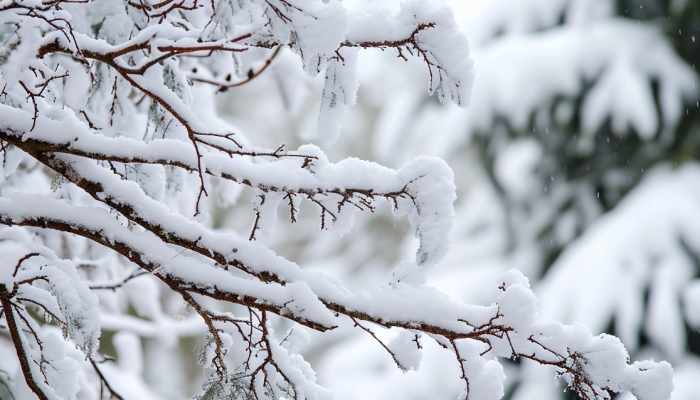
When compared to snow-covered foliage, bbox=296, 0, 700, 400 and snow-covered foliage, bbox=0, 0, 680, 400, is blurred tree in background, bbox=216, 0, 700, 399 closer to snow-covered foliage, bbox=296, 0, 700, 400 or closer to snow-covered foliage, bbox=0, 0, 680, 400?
snow-covered foliage, bbox=296, 0, 700, 400

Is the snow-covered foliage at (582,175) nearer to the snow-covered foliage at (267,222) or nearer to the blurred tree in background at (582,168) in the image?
the blurred tree in background at (582,168)

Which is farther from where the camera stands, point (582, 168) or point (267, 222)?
point (582, 168)

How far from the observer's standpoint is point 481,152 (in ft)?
18.0

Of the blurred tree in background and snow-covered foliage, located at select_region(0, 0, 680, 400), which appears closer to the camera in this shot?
snow-covered foliage, located at select_region(0, 0, 680, 400)

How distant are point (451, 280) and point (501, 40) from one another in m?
2.11

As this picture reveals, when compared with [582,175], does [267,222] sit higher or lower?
lower

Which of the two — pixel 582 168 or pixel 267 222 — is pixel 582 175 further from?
pixel 267 222

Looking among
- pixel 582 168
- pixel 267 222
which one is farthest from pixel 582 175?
pixel 267 222

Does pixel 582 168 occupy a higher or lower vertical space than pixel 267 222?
higher

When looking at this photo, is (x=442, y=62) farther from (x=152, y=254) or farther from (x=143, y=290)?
(x=143, y=290)

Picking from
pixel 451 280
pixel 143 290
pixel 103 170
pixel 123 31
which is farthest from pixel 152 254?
pixel 451 280

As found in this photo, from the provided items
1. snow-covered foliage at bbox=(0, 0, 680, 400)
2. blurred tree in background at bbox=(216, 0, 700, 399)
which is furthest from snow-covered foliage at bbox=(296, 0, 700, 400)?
snow-covered foliage at bbox=(0, 0, 680, 400)

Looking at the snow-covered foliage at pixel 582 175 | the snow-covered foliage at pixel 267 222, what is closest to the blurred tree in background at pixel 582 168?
the snow-covered foliage at pixel 582 175

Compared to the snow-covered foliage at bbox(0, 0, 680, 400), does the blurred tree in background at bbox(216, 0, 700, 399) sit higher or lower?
higher
